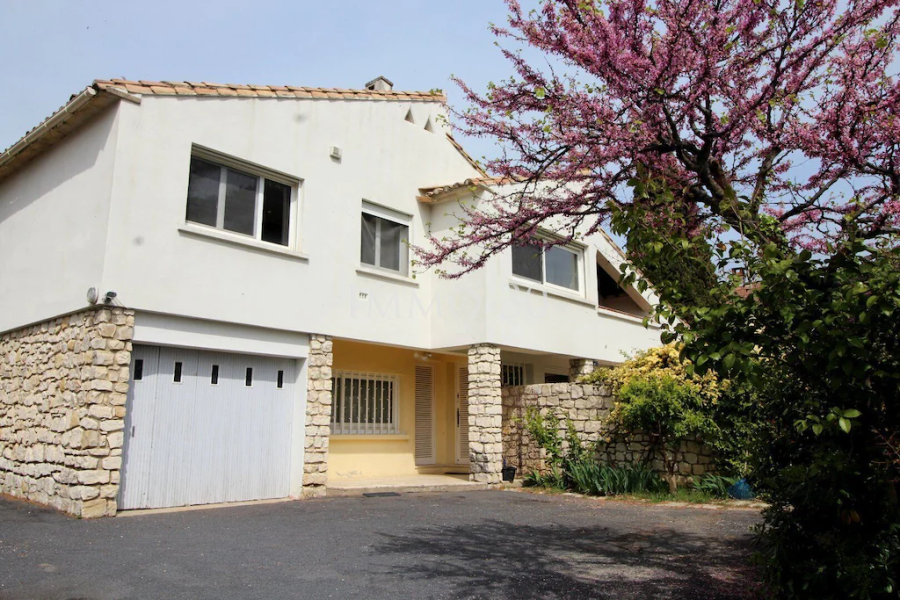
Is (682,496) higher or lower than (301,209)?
lower

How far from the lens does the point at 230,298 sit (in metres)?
9.86

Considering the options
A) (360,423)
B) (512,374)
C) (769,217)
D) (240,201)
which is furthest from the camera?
(512,374)

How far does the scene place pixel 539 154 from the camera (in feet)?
20.7

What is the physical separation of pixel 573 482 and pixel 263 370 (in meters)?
6.03

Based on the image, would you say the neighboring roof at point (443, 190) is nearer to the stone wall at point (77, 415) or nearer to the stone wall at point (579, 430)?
the stone wall at point (579, 430)

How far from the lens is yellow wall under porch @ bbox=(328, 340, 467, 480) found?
12.8 m

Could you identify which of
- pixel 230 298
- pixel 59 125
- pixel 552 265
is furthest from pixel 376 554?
pixel 552 265

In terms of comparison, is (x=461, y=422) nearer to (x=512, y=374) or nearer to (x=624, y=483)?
(x=512, y=374)

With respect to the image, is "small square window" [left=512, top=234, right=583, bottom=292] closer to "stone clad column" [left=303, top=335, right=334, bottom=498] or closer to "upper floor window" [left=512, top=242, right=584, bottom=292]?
"upper floor window" [left=512, top=242, right=584, bottom=292]

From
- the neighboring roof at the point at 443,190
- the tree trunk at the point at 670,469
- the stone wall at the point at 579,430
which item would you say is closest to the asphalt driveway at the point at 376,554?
the tree trunk at the point at 670,469

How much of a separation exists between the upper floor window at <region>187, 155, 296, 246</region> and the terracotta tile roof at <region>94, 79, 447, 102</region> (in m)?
0.97

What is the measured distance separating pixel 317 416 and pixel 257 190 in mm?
3683

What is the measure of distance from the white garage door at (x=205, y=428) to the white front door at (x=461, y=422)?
518 cm

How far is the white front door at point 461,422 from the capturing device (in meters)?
15.0
